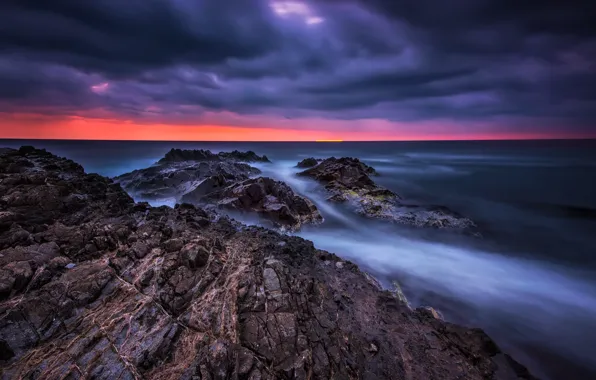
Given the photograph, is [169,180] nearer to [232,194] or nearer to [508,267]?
[232,194]

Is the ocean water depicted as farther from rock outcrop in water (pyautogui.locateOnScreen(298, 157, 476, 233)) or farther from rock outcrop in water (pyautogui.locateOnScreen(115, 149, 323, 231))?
rock outcrop in water (pyautogui.locateOnScreen(115, 149, 323, 231))

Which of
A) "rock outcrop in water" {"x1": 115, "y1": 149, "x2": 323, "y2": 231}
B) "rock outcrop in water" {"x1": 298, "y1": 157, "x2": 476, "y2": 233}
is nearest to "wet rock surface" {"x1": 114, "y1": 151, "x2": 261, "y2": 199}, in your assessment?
"rock outcrop in water" {"x1": 115, "y1": 149, "x2": 323, "y2": 231}

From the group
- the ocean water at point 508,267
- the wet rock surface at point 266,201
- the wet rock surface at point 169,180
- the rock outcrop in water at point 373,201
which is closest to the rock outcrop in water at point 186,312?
the ocean water at point 508,267

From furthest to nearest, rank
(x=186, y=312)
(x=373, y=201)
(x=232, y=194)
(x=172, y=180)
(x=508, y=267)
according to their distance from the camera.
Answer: (x=373, y=201), (x=172, y=180), (x=232, y=194), (x=508, y=267), (x=186, y=312)

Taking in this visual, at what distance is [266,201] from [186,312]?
35.4ft

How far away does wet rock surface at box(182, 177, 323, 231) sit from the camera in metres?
16.0

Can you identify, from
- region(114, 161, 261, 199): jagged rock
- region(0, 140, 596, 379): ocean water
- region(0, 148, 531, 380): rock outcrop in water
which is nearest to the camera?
region(0, 148, 531, 380): rock outcrop in water

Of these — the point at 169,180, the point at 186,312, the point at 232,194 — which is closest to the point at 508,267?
the point at 186,312

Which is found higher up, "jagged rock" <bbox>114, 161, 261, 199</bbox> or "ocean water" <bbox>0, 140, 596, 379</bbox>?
"jagged rock" <bbox>114, 161, 261, 199</bbox>

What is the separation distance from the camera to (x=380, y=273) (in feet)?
40.5

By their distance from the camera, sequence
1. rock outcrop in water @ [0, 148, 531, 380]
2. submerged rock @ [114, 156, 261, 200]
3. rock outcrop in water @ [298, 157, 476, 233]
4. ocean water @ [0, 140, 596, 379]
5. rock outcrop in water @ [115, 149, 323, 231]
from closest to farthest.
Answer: rock outcrop in water @ [0, 148, 531, 380], ocean water @ [0, 140, 596, 379], rock outcrop in water @ [115, 149, 323, 231], rock outcrop in water @ [298, 157, 476, 233], submerged rock @ [114, 156, 261, 200]

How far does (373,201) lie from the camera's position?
22.3 meters

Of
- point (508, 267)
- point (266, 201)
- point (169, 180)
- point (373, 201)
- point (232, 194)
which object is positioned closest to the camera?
point (508, 267)

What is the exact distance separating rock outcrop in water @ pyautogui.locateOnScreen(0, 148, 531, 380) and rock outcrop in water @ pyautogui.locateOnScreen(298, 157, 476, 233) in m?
12.0
